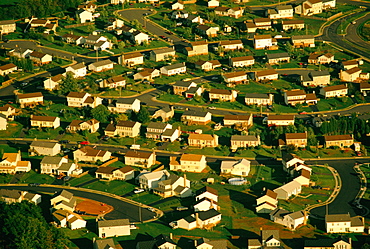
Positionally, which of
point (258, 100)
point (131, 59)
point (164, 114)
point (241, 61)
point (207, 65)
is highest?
point (131, 59)

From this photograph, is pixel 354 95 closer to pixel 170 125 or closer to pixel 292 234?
pixel 170 125

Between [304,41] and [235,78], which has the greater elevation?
[304,41]

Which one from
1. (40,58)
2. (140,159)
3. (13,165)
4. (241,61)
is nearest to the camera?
(140,159)

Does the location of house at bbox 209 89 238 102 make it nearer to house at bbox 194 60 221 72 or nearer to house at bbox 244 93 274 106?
house at bbox 244 93 274 106

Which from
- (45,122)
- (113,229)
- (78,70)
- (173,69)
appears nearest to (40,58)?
Answer: (78,70)

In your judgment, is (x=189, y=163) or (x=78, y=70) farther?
(x=78, y=70)

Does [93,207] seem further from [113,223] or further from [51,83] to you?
[51,83]

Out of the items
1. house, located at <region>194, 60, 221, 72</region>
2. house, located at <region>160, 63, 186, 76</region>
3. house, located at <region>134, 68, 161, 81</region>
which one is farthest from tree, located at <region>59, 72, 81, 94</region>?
house, located at <region>194, 60, 221, 72</region>
